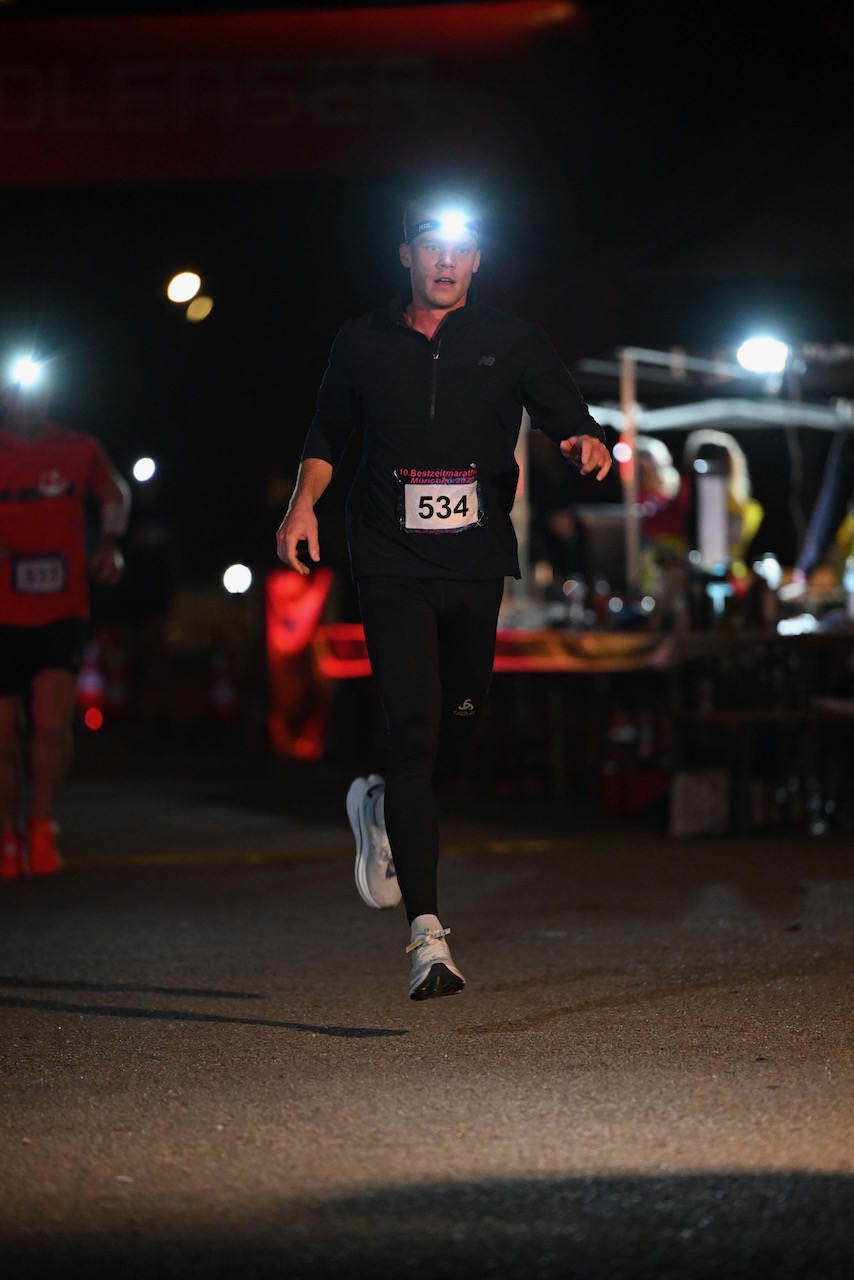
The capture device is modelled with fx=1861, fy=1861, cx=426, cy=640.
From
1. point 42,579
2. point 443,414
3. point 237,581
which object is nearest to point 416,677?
point 443,414

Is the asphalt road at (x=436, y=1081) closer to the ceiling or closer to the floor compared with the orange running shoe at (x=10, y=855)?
closer to the ceiling

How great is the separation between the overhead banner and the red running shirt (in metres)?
3.59

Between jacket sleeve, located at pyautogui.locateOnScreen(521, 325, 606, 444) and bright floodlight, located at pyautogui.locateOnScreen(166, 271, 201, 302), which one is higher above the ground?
bright floodlight, located at pyautogui.locateOnScreen(166, 271, 201, 302)

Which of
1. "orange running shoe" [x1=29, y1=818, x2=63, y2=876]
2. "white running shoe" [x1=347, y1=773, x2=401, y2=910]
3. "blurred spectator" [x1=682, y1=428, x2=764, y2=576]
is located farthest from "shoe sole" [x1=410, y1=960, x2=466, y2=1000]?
"blurred spectator" [x1=682, y1=428, x2=764, y2=576]

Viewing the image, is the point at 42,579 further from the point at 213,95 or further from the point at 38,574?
the point at 213,95

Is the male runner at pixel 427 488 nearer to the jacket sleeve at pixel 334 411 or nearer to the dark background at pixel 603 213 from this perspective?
the jacket sleeve at pixel 334 411

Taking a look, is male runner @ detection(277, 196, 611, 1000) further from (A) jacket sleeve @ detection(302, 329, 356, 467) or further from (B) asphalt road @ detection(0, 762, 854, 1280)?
(B) asphalt road @ detection(0, 762, 854, 1280)

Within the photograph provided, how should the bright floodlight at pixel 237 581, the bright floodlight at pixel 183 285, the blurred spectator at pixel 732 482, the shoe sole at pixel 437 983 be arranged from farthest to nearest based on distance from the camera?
the bright floodlight at pixel 237 581, the blurred spectator at pixel 732 482, the bright floodlight at pixel 183 285, the shoe sole at pixel 437 983

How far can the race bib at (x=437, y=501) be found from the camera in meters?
4.73

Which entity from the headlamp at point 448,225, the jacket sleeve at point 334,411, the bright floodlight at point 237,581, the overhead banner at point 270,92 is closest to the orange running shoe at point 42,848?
the jacket sleeve at point 334,411

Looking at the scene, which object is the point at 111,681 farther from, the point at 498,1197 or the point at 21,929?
the point at 498,1197

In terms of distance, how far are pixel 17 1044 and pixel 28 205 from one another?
7.80 m

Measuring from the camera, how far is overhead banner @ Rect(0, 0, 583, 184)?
35.8 feet

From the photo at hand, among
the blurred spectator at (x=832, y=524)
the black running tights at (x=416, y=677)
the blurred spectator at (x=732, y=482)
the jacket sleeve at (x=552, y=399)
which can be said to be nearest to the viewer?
the black running tights at (x=416, y=677)
